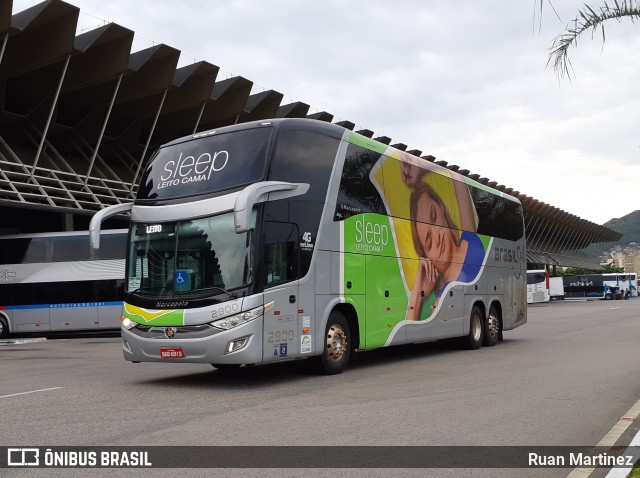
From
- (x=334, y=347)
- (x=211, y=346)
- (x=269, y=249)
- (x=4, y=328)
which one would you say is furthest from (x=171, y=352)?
(x=4, y=328)

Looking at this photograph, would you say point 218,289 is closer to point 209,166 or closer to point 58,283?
point 209,166

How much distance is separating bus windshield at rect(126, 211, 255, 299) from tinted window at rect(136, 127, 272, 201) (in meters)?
0.56

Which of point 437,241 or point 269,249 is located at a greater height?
point 437,241

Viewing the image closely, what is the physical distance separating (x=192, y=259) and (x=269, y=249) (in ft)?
3.65

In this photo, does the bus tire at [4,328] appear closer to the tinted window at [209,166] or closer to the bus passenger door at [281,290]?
the tinted window at [209,166]

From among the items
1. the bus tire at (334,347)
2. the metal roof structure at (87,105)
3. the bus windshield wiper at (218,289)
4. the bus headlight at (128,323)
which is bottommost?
the bus tire at (334,347)

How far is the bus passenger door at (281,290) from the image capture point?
411 inches

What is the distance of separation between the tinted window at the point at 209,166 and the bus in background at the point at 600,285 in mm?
77824

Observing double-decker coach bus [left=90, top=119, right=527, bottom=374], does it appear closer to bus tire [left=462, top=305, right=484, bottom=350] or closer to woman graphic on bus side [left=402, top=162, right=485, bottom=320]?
woman graphic on bus side [left=402, top=162, right=485, bottom=320]

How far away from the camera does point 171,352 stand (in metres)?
10.3

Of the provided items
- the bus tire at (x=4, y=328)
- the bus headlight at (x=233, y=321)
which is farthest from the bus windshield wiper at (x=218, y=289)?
the bus tire at (x=4, y=328)

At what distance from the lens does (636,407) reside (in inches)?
324

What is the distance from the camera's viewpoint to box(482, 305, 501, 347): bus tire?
58.2 feet

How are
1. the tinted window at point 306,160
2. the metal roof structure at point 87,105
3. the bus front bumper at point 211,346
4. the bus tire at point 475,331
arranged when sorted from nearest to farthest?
the bus front bumper at point 211,346, the tinted window at point 306,160, the bus tire at point 475,331, the metal roof structure at point 87,105
